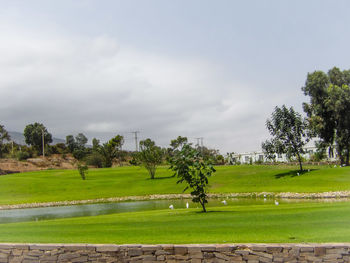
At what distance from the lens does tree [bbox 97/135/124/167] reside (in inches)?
4515

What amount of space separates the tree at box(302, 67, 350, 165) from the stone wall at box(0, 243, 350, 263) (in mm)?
52592

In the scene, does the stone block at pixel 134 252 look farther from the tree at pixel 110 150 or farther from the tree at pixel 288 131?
the tree at pixel 110 150

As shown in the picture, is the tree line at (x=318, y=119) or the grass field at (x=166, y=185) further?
the tree line at (x=318, y=119)

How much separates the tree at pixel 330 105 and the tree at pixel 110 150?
2663 inches

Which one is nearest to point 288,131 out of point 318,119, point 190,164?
point 318,119

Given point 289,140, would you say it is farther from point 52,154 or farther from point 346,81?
point 52,154

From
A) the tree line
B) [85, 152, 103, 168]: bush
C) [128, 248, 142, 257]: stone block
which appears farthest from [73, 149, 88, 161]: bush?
[128, 248, 142, 257]: stone block

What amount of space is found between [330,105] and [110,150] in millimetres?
74080

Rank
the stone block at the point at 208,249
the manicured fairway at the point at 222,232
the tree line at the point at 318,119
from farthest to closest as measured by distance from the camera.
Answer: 1. the tree line at the point at 318,119
2. the manicured fairway at the point at 222,232
3. the stone block at the point at 208,249

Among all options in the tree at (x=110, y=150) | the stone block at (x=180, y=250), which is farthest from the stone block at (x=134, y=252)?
the tree at (x=110, y=150)

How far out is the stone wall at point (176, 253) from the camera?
30.5 feet

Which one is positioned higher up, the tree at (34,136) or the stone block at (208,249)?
the tree at (34,136)

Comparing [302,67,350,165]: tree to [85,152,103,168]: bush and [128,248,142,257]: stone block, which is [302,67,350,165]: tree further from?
[85,152,103,168]: bush

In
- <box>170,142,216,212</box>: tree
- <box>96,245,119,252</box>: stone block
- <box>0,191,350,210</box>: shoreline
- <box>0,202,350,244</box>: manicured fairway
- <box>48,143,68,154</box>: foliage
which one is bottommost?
<box>0,191,350,210</box>: shoreline
